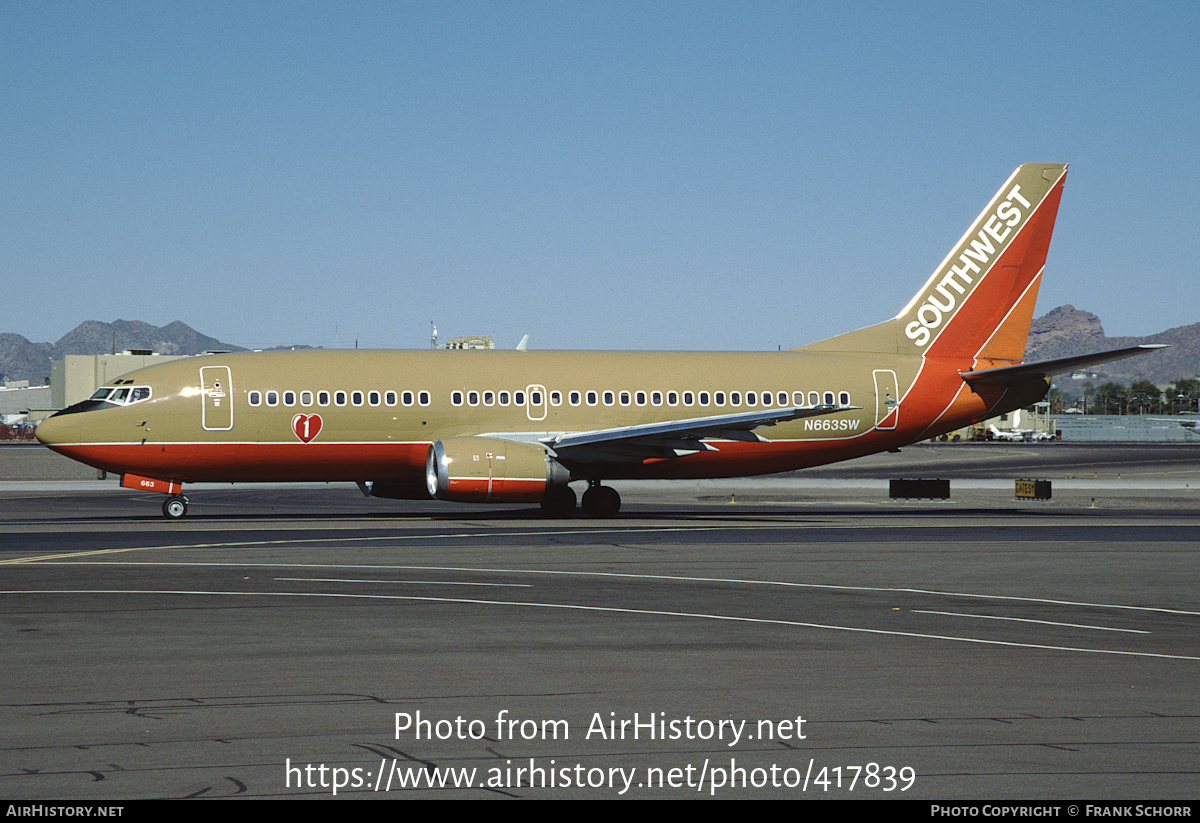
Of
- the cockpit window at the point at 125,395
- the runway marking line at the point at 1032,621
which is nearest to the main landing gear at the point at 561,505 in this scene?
the cockpit window at the point at 125,395

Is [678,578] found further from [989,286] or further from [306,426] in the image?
[989,286]

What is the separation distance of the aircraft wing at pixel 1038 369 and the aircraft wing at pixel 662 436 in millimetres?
5959

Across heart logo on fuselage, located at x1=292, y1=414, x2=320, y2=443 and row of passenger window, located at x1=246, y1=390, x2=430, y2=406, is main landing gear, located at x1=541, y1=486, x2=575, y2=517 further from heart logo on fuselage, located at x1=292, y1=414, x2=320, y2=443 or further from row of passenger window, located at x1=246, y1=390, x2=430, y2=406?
heart logo on fuselage, located at x1=292, y1=414, x2=320, y2=443

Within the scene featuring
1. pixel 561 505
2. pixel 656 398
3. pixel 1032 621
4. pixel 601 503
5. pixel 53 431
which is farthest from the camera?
pixel 656 398

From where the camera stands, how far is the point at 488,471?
1326 inches

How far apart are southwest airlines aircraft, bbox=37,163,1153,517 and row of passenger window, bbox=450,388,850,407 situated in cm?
5

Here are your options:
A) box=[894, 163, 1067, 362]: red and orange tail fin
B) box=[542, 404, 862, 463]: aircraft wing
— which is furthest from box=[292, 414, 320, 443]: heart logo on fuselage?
box=[894, 163, 1067, 362]: red and orange tail fin

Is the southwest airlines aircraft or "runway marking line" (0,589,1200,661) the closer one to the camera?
"runway marking line" (0,589,1200,661)

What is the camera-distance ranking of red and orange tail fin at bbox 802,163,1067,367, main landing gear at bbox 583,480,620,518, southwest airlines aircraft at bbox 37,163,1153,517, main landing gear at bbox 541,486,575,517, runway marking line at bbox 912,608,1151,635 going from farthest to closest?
red and orange tail fin at bbox 802,163,1067,367 < main landing gear at bbox 541,486,575,517 < main landing gear at bbox 583,480,620,518 < southwest airlines aircraft at bbox 37,163,1153,517 < runway marking line at bbox 912,608,1151,635

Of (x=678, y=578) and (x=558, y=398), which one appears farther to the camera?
(x=558, y=398)

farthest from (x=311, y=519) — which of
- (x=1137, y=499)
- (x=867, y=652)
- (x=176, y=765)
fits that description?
(x=1137, y=499)

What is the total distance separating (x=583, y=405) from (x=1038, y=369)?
14.8m

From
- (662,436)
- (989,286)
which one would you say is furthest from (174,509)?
(989,286)

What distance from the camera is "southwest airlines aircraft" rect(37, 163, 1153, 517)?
114 ft
